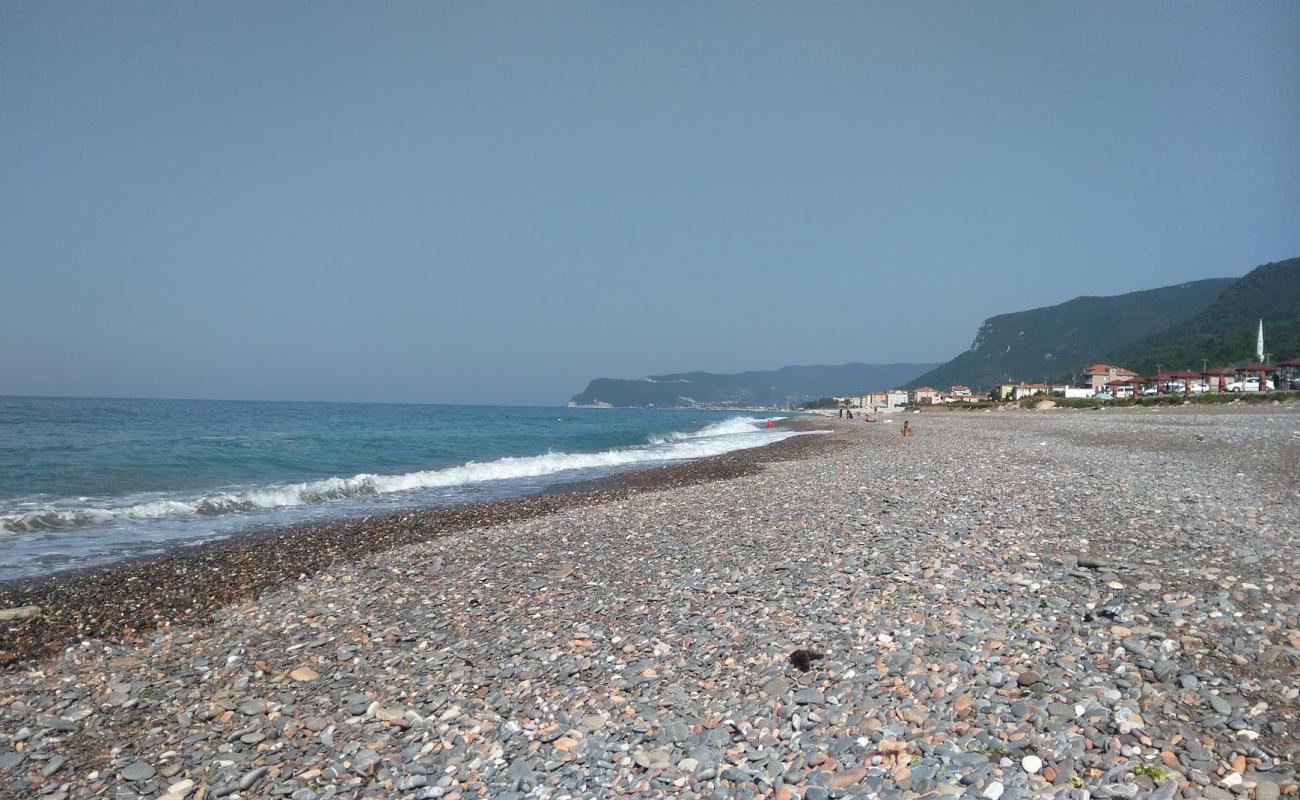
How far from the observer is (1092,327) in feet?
579

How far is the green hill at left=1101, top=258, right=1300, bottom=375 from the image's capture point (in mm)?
97250

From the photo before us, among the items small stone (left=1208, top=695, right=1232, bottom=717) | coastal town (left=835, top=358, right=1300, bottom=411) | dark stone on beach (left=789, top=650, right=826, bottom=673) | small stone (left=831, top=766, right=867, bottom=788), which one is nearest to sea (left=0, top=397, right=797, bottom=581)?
dark stone on beach (left=789, top=650, right=826, bottom=673)

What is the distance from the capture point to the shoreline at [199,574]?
7.93 meters

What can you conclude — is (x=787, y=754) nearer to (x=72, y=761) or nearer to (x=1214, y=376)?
(x=72, y=761)

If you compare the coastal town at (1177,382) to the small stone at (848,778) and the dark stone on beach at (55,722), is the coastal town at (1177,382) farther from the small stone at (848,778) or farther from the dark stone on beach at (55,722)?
the dark stone on beach at (55,722)

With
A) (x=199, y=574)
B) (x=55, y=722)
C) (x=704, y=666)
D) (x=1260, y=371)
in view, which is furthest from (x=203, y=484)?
(x=1260, y=371)

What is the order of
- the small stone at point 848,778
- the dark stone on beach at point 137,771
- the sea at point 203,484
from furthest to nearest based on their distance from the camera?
the sea at point 203,484
the dark stone on beach at point 137,771
the small stone at point 848,778

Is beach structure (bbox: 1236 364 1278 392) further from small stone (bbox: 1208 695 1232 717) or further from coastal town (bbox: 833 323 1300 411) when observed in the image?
small stone (bbox: 1208 695 1232 717)

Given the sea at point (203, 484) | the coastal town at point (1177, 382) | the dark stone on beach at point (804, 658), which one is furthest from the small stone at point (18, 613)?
the coastal town at point (1177, 382)

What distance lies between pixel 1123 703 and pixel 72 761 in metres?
7.52

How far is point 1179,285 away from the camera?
174500 mm

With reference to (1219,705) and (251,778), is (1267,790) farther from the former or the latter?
(251,778)

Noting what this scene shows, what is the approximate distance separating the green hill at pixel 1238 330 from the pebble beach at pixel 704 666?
4363 inches

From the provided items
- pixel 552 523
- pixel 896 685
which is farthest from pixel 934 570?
pixel 552 523
